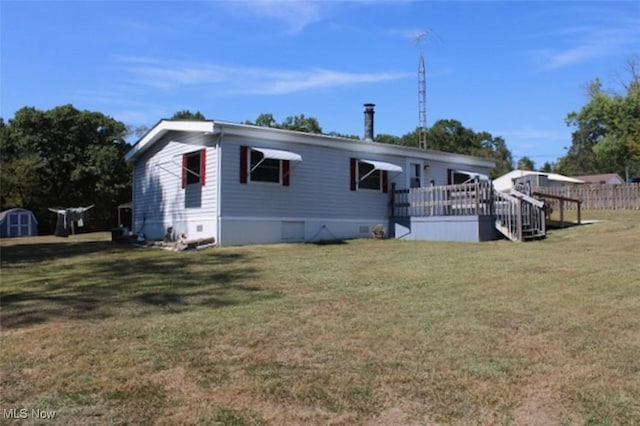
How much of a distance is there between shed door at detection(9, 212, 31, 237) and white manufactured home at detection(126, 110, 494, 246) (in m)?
15.5

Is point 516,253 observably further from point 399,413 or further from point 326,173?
point 399,413

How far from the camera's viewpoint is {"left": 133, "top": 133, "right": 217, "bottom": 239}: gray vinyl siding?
43.7 ft

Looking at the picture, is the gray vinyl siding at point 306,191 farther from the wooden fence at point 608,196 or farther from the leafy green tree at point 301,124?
the leafy green tree at point 301,124

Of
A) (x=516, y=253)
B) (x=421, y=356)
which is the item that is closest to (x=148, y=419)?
(x=421, y=356)

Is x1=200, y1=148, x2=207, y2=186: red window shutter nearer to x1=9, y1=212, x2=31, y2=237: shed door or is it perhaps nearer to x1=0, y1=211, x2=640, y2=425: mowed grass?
x1=0, y1=211, x2=640, y2=425: mowed grass

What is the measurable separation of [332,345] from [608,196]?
2623 cm

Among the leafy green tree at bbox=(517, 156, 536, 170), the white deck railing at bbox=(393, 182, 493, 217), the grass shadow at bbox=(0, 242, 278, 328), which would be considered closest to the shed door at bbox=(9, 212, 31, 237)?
the grass shadow at bbox=(0, 242, 278, 328)

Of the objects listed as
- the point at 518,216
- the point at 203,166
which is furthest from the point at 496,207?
the point at 203,166

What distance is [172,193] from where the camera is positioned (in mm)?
15234

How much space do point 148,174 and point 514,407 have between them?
15.5 meters

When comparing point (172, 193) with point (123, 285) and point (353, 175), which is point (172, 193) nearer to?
point (353, 175)

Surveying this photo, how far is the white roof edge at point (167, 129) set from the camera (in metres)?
13.1

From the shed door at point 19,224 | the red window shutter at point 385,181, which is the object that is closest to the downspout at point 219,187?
the red window shutter at point 385,181

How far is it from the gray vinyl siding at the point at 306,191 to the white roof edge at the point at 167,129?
0.63 meters
